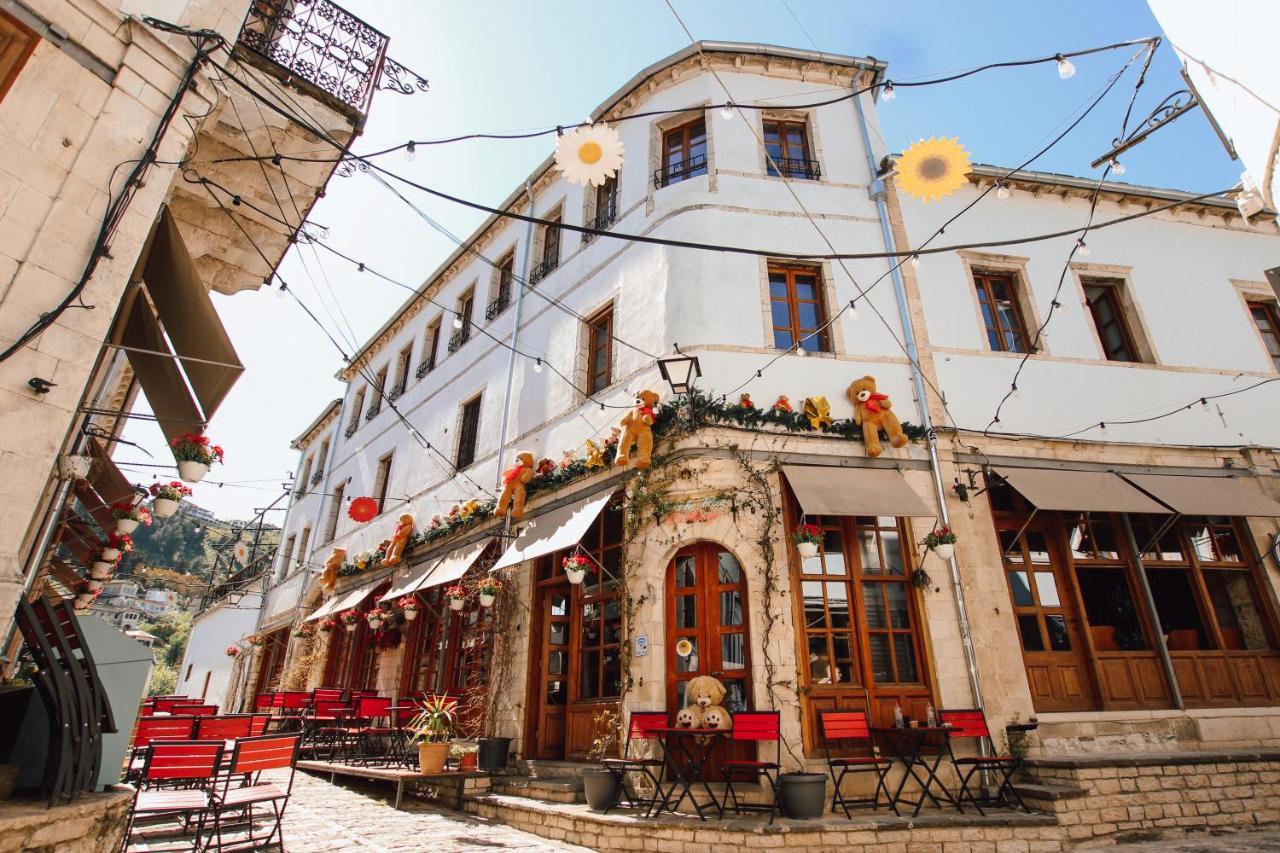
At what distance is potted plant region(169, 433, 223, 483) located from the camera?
5.04m

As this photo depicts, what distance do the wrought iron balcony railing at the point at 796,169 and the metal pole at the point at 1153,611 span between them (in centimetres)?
594

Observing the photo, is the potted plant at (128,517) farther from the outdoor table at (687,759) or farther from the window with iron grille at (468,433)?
the window with iron grille at (468,433)

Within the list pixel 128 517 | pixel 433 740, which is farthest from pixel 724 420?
pixel 128 517

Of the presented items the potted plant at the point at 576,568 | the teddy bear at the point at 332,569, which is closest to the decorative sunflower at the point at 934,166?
the potted plant at the point at 576,568

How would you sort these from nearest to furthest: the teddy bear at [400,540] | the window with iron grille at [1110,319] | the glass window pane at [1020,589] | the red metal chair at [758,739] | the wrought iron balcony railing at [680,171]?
1. the red metal chair at [758,739]
2. the glass window pane at [1020,589]
3. the window with iron grille at [1110,319]
4. the wrought iron balcony railing at [680,171]
5. the teddy bear at [400,540]

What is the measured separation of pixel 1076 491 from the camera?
757cm

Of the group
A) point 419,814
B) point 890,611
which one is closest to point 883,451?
point 890,611

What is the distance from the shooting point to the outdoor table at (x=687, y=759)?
18.7 feet

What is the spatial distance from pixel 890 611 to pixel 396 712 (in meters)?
7.50

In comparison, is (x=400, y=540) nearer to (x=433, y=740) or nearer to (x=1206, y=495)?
(x=433, y=740)

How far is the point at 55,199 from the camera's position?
4.20 metres

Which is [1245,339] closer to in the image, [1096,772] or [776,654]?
[1096,772]

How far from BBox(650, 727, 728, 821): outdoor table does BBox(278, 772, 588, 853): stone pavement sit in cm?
91

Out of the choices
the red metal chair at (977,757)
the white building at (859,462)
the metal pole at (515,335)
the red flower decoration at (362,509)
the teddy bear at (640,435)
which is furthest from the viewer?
the red flower decoration at (362,509)
